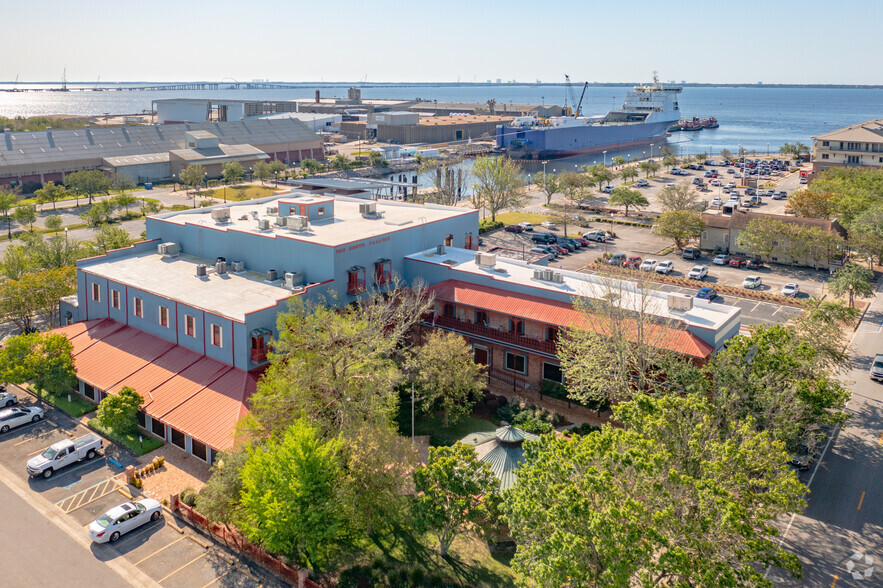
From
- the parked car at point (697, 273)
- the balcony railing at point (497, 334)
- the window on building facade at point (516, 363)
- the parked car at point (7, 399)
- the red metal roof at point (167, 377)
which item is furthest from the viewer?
the parked car at point (697, 273)

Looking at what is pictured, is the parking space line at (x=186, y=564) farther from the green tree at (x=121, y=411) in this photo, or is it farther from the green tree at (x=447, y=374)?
the green tree at (x=447, y=374)

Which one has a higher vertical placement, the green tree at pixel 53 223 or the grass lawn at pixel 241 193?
the grass lawn at pixel 241 193

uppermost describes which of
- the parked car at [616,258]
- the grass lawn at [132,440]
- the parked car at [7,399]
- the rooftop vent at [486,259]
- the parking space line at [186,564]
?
the rooftop vent at [486,259]

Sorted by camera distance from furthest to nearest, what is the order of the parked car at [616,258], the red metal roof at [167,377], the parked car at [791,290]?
the parked car at [616,258] < the parked car at [791,290] < the red metal roof at [167,377]

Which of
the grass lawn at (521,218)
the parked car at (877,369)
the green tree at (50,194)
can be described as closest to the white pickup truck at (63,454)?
the parked car at (877,369)

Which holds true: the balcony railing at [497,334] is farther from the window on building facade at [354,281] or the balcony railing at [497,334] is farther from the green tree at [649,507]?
the green tree at [649,507]

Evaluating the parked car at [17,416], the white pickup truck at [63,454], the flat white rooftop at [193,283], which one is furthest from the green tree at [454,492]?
the parked car at [17,416]

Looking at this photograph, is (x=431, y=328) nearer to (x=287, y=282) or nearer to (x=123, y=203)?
(x=287, y=282)

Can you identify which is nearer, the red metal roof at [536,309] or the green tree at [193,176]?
the red metal roof at [536,309]
